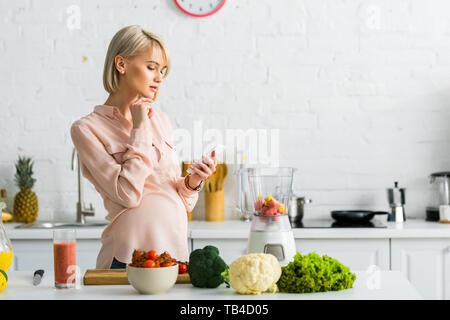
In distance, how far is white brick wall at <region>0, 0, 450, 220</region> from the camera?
3.44 m

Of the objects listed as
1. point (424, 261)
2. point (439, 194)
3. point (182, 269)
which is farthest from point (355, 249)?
point (182, 269)

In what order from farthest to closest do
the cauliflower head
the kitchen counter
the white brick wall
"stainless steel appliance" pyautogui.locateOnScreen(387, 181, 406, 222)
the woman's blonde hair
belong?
the white brick wall, "stainless steel appliance" pyautogui.locateOnScreen(387, 181, 406, 222), the kitchen counter, the woman's blonde hair, the cauliflower head

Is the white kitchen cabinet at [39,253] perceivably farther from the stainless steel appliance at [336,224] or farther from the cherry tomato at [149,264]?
the cherry tomato at [149,264]

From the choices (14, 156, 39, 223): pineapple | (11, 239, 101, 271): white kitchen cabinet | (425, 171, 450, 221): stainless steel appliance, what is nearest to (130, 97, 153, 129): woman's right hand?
(11, 239, 101, 271): white kitchen cabinet

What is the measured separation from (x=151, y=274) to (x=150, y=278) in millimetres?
12

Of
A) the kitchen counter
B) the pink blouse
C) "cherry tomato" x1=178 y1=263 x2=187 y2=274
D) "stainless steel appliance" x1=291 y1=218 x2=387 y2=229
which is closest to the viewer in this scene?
"cherry tomato" x1=178 y1=263 x2=187 y2=274

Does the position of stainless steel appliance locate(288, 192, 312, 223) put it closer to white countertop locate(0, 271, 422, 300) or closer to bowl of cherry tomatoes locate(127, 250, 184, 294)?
white countertop locate(0, 271, 422, 300)

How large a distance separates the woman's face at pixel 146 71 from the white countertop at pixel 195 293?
705mm

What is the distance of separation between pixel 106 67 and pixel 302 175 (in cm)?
174

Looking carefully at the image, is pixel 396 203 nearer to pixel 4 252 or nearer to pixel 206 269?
pixel 206 269

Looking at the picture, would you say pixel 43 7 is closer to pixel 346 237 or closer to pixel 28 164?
pixel 28 164

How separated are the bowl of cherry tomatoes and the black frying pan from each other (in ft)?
5.87

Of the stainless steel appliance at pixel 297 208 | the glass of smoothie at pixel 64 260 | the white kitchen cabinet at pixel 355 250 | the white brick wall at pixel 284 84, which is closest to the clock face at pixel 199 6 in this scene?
the white brick wall at pixel 284 84
